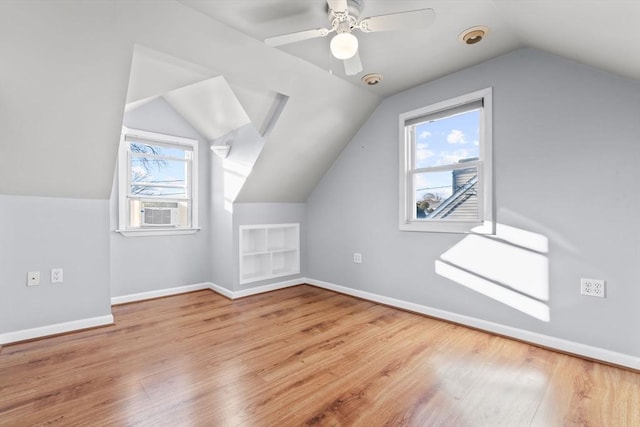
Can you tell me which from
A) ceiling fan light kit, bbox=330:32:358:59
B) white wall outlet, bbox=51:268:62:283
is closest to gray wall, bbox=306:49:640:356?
ceiling fan light kit, bbox=330:32:358:59

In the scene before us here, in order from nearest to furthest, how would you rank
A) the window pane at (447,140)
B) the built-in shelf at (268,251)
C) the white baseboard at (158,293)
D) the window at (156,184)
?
the window pane at (447,140)
the white baseboard at (158,293)
the window at (156,184)
the built-in shelf at (268,251)

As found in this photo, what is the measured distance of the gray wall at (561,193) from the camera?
2.04 meters

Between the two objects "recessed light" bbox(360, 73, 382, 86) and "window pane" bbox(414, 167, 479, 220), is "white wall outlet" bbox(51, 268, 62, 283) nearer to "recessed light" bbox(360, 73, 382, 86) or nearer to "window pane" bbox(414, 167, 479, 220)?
"recessed light" bbox(360, 73, 382, 86)

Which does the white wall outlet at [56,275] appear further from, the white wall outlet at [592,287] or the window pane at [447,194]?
the white wall outlet at [592,287]

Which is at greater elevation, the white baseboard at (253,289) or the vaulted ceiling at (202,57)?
the vaulted ceiling at (202,57)

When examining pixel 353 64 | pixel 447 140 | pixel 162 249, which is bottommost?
pixel 162 249

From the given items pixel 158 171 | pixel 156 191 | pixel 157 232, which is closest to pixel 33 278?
pixel 157 232

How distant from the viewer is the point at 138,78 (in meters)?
2.55

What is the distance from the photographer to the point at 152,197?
3848mm

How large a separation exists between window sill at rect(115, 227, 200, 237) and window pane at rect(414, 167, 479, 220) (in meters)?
3.02

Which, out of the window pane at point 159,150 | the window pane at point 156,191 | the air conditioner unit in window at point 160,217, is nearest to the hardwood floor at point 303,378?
the air conditioner unit in window at point 160,217

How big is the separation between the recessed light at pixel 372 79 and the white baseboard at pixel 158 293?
3386 mm

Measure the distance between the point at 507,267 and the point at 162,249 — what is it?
390 centimetres

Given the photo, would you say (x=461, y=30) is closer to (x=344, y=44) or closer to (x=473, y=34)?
(x=473, y=34)
